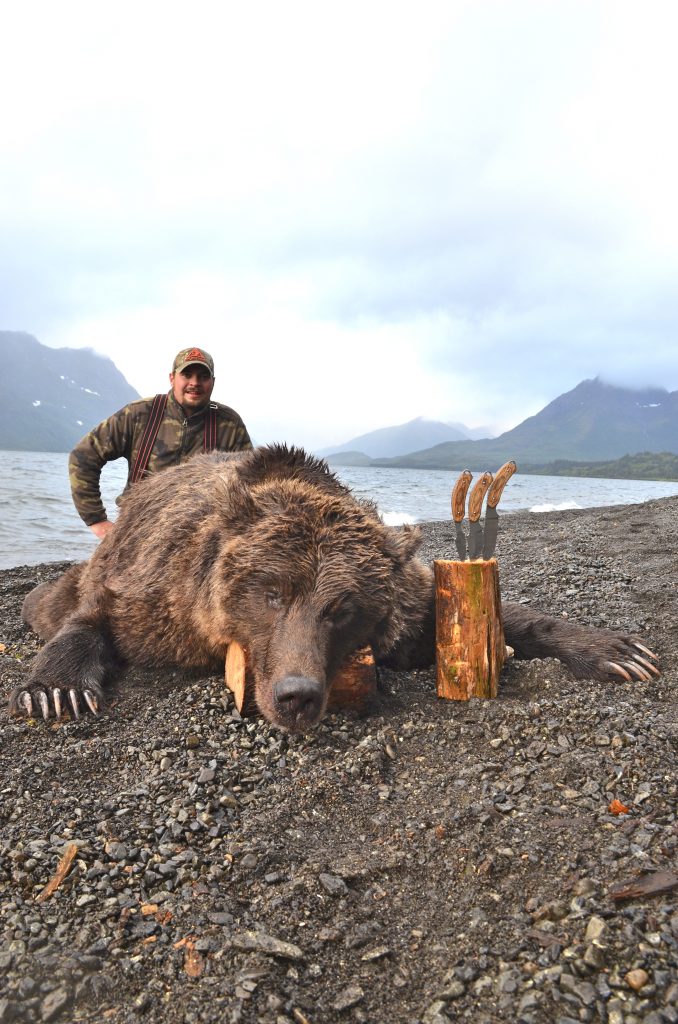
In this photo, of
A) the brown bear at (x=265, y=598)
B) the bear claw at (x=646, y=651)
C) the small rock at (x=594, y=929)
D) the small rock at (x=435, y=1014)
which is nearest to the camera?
the small rock at (x=435, y=1014)

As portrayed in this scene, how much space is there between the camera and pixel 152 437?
18.4 ft

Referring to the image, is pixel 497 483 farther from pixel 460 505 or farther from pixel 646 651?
pixel 646 651

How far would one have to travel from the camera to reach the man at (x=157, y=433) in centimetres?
555

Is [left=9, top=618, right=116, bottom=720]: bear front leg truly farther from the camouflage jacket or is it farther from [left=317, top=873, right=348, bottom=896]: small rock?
the camouflage jacket

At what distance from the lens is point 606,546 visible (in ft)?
27.3

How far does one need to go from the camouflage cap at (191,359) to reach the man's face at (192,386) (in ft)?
0.07

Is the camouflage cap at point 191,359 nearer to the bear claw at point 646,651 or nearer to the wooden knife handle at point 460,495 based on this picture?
the wooden knife handle at point 460,495

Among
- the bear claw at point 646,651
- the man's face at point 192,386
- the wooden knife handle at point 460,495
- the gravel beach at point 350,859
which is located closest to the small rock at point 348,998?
the gravel beach at point 350,859

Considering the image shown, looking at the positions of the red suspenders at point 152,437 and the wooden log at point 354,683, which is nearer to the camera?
the wooden log at point 354,683

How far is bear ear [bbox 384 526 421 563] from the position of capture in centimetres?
324

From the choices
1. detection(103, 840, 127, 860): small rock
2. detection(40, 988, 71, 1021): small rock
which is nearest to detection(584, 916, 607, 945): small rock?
detection(40, 988, 71, 1021): small rock

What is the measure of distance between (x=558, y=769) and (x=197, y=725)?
1.47 meters

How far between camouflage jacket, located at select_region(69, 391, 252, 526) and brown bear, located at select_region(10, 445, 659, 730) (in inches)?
58.3

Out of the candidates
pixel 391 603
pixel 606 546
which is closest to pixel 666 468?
pixel 606 546
